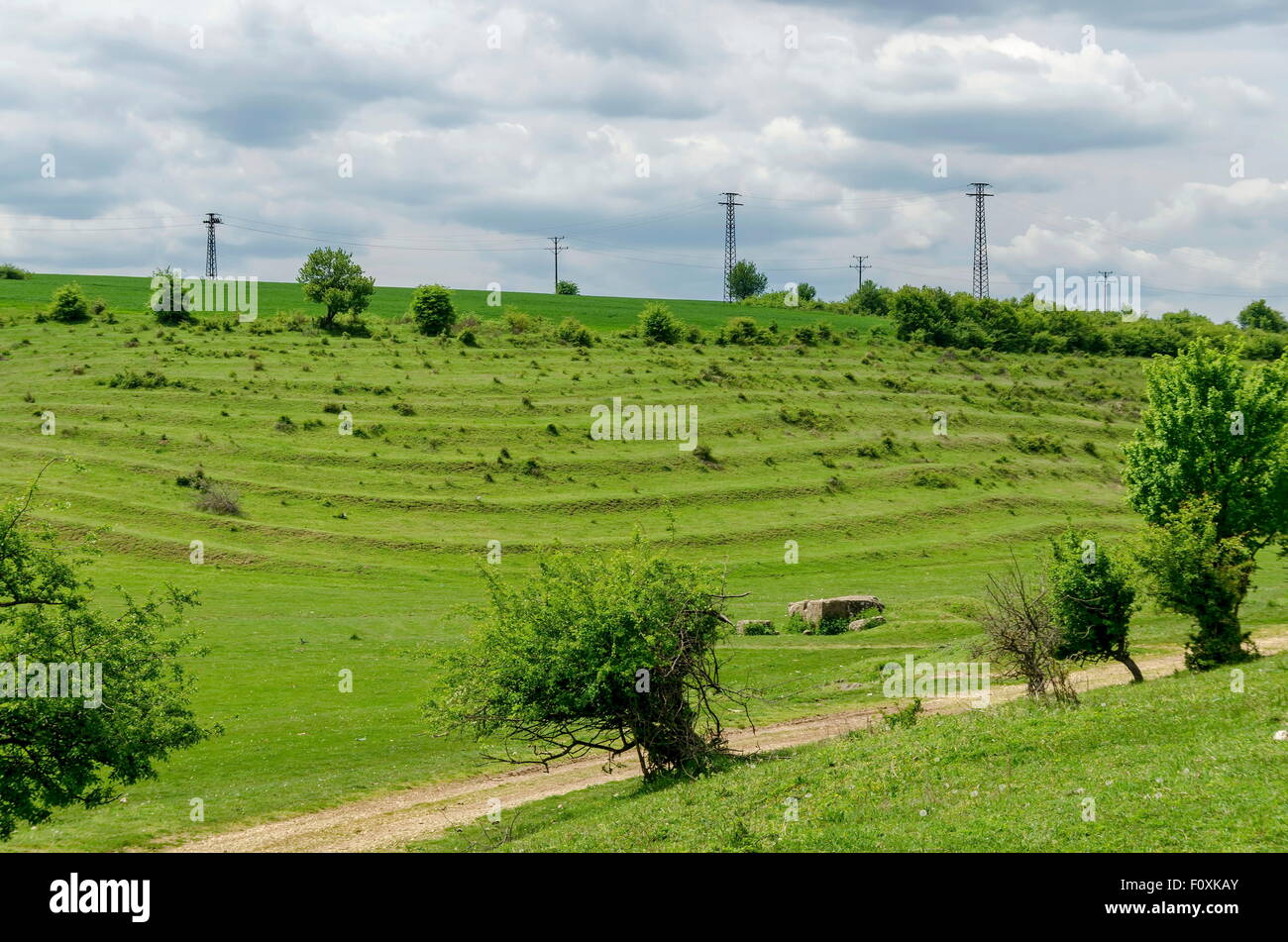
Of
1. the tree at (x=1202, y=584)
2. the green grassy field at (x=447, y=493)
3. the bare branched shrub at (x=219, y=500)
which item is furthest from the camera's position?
the bare branched shrub at (x=219, y=500)

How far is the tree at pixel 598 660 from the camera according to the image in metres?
29.1

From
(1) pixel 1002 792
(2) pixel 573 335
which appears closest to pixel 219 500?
(2) pixel 573 335

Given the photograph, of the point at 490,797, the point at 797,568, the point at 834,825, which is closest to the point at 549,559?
the point at 490,797

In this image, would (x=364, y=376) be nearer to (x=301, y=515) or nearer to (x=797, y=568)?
(x=301, y=515)

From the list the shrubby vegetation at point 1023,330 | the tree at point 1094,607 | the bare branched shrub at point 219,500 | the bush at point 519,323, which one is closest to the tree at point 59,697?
the tree at point 1094,607

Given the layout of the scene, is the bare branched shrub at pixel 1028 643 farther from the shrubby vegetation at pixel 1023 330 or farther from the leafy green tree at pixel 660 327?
the shrubby vegetation at pixel 1023 330

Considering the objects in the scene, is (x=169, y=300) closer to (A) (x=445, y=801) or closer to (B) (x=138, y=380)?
(B) (x=138, y=380)

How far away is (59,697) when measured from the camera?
2277cm

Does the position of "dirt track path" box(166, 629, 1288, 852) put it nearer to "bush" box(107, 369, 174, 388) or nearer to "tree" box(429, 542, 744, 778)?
"tree" box(429, 542, 744, 778)

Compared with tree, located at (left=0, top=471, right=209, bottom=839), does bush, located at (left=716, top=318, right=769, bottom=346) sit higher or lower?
higher

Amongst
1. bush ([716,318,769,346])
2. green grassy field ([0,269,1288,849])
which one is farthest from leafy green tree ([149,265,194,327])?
bush ([716,318,769,346])

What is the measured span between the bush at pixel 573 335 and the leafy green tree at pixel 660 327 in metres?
9.12

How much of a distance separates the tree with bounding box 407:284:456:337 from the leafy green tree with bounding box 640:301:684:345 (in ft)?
88.5

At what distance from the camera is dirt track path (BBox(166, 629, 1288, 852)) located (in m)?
27.6
